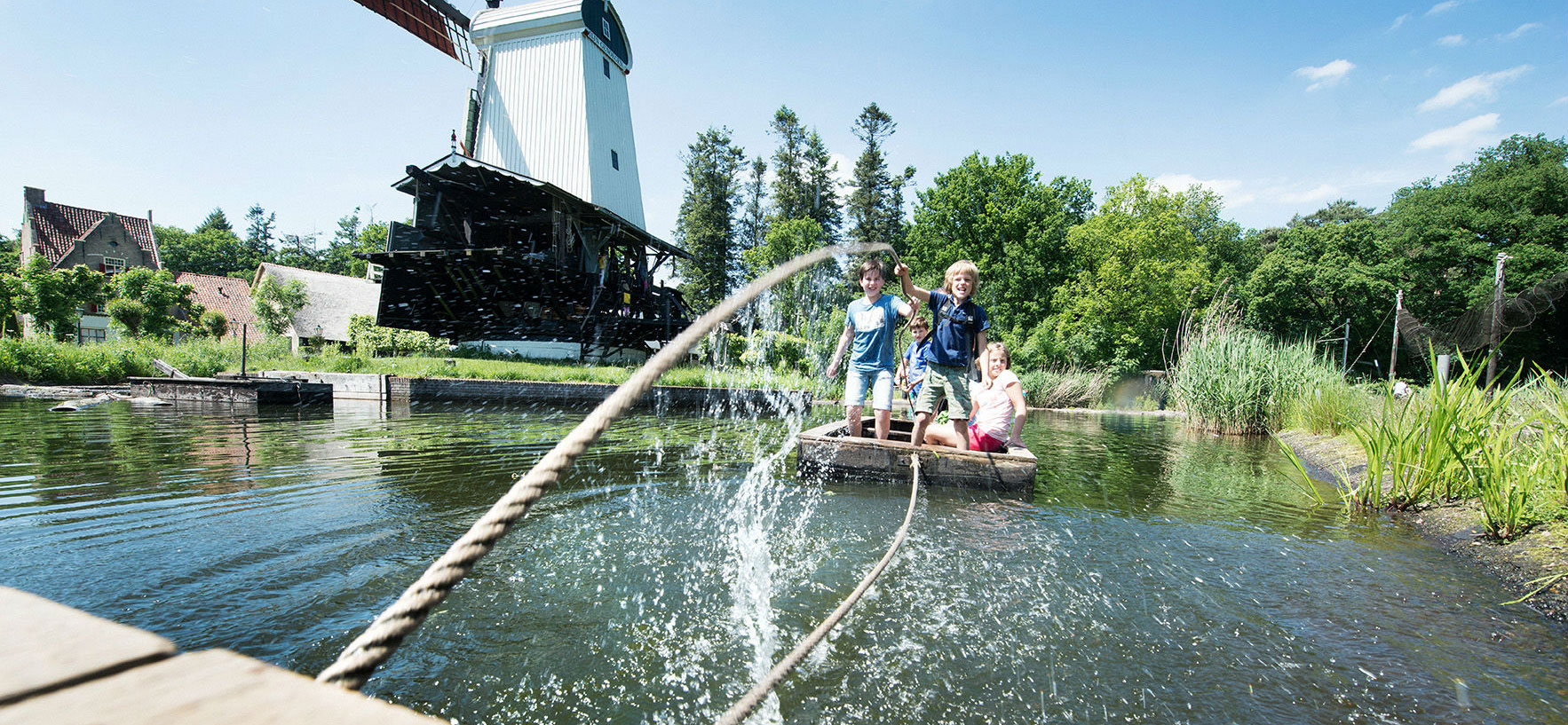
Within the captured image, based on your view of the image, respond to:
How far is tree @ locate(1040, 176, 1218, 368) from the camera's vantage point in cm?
3231

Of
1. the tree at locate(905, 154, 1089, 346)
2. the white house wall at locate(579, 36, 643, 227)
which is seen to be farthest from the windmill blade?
the tree at locate(905, 154, 1089, 346)

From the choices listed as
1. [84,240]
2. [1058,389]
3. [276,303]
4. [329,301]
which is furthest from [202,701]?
[84,240]

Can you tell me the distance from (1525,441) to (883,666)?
17.9 ft

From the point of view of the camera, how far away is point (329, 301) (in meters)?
35.2

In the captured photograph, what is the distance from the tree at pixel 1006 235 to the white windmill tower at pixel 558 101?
18216 millimetres

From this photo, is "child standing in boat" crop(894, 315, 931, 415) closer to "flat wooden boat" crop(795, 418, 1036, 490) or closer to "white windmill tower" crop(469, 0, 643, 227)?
"flat wooden boat" crop(795, 418, 1036, 490)

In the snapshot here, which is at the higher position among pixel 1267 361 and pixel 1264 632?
pixel 1267 361

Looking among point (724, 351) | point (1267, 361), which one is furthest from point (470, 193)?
point (1267, 361)

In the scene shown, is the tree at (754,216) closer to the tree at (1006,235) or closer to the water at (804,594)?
the tree at (1006,235)

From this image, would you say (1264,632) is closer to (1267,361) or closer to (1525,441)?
(1525,441)

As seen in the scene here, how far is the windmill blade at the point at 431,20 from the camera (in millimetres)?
27344

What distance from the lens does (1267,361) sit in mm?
11477

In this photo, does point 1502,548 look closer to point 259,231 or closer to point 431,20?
point 431,20

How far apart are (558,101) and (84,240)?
38433mm
